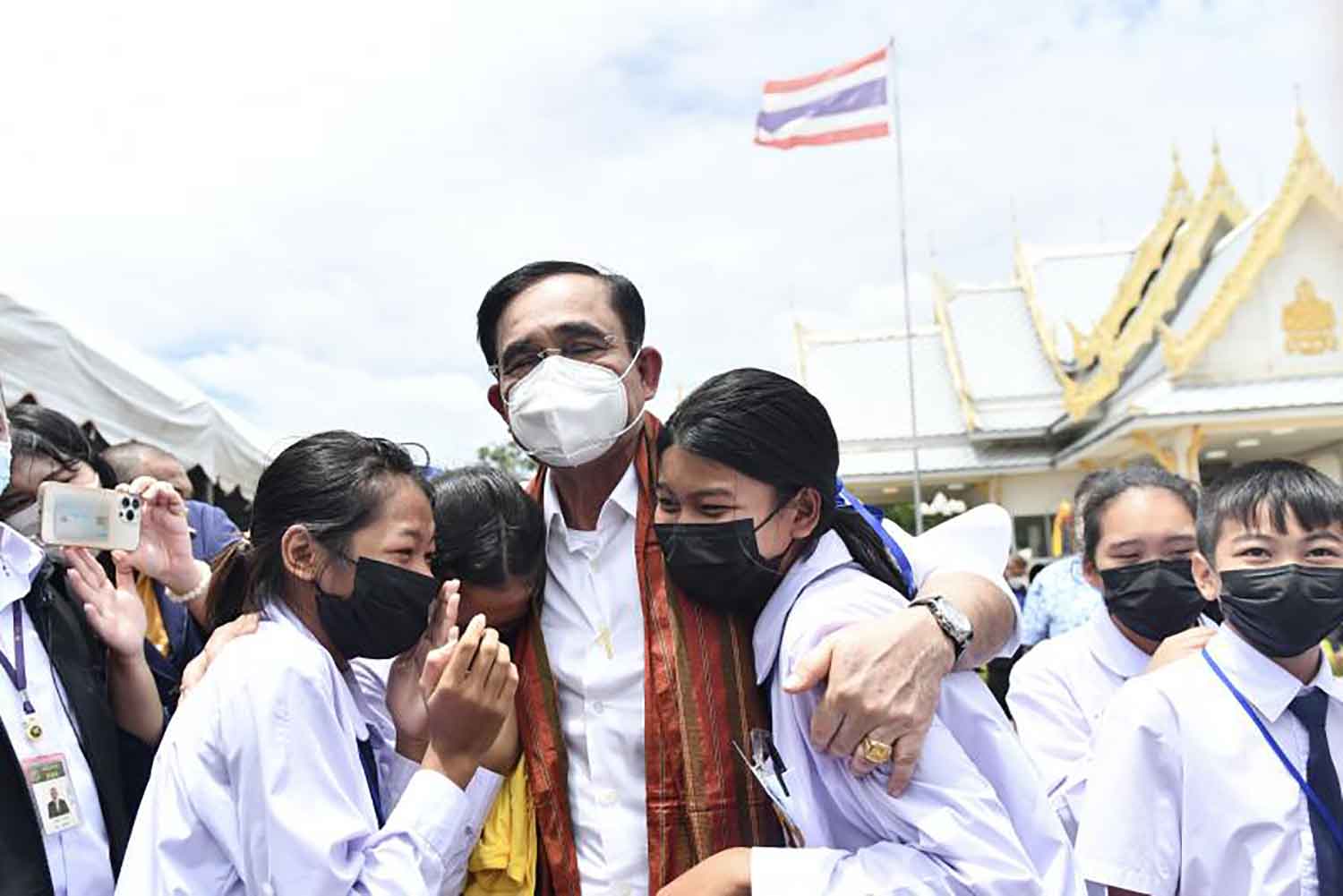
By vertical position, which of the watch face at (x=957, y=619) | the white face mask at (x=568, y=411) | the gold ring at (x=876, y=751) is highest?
the white face mask at (x=568, y=411)

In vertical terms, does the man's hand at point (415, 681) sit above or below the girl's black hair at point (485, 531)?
below

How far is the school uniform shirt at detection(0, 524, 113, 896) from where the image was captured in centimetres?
179

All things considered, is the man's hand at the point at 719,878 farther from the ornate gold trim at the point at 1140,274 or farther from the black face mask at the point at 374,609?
the ornate gold trim at the point at 1140,274

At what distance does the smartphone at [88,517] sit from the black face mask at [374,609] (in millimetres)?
492

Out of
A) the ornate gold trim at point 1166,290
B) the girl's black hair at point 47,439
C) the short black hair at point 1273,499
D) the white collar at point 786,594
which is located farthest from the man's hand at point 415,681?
the ornate gold trim at point 1166,290

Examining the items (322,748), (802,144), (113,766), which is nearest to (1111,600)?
(322,748)

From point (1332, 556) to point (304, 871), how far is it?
2005 millimetres

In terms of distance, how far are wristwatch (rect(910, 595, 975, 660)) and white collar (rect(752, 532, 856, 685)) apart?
152mm

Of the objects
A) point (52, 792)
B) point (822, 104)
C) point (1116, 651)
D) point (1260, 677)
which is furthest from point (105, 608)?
point (822, 104)

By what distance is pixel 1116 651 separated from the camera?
2850 millimetres

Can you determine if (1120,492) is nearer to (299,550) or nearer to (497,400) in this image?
(497,400)

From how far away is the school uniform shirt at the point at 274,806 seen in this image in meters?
1.52

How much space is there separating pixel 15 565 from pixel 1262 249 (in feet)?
64.6

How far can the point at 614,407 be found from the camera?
1.95 meters
